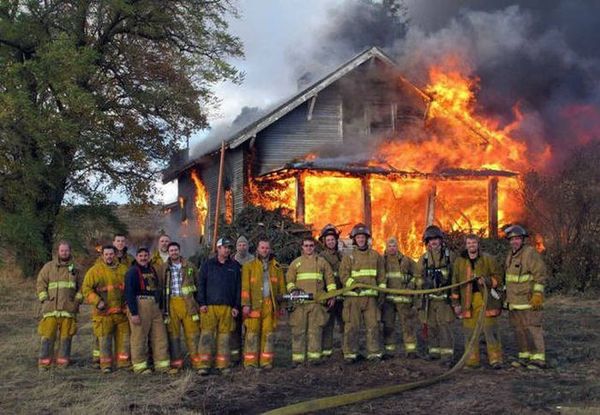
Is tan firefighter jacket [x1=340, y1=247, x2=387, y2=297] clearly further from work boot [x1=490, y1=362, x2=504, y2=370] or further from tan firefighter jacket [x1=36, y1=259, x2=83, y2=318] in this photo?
tan firefighter jacket [x1=36, y1=259, x2=83, y2=318]

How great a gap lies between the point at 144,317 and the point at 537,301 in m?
4.93

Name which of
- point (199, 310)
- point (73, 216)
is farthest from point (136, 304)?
point (73, 216)

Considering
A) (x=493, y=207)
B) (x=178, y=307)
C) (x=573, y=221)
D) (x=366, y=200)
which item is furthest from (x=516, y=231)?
(x=493, y=207)

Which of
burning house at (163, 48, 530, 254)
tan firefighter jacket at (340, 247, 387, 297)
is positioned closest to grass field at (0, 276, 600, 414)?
tan firefighter jacket at (340, 247, 387, 297)

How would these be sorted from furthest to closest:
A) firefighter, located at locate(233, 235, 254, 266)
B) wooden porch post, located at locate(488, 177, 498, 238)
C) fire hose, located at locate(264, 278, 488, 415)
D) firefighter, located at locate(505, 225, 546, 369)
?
wooden porch post, located at locate(488, 177, 498, 238), firefighter, located at locate(233, 235, 254, 266), firefighter, located at locate(505, 225, 546, 369), fire hose, located at locate(264, 278, 488, 415)

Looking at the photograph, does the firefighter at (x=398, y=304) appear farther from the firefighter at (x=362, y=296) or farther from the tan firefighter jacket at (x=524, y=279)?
the tan firefighter jacket at (x=524, y=279)

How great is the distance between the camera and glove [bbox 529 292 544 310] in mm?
8141

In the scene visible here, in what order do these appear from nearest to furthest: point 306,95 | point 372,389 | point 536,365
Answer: point 372,389
point 536,365
point 306,95

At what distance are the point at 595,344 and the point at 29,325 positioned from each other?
10368mm

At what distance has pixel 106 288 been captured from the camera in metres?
8.75

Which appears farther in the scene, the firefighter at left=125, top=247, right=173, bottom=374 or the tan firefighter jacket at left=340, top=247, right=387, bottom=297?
the tan firefighter jacket at left=340, top=247, right=387, bottom=297

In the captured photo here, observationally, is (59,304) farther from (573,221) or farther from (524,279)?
(573,221)

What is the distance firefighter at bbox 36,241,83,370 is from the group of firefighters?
14 millimetres

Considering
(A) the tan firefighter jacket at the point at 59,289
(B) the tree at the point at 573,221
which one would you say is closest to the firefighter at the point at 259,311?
(A) the tan firefighter jacket at the point at 59,289
